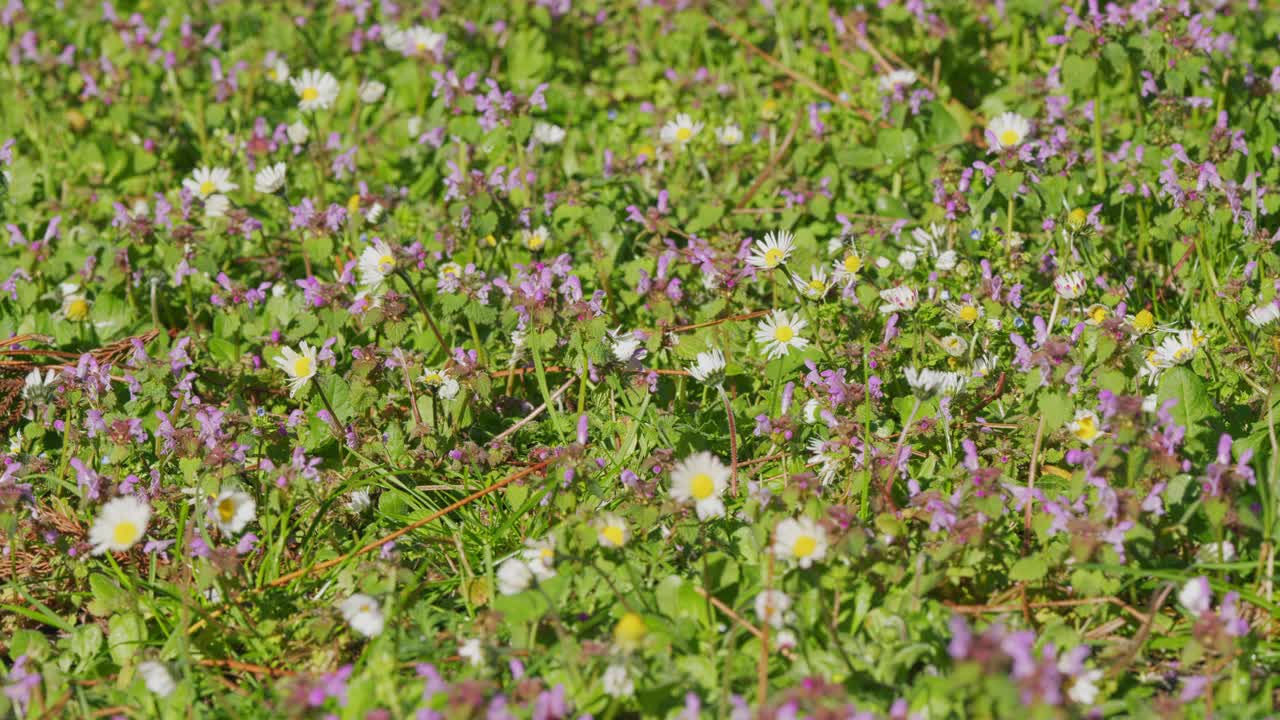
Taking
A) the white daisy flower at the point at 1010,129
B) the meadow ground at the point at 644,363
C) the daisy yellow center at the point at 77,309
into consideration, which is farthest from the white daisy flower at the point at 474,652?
the white daisy flower at the point at 1010,129

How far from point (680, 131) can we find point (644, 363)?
1283mm

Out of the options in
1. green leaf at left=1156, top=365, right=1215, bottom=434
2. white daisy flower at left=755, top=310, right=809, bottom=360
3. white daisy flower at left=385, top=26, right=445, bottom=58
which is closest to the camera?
green leaf at left=1156, top=365, right=1215, bottom=434

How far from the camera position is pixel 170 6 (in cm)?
605

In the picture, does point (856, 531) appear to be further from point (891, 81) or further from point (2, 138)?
point (2, 138)

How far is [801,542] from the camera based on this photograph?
267 centimetres

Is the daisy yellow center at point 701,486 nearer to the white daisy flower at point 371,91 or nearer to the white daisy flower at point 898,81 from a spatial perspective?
the white daisy flower at point 898,81

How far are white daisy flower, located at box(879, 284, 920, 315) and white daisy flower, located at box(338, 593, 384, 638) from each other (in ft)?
5.44

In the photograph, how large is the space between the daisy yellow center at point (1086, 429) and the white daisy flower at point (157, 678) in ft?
6.77

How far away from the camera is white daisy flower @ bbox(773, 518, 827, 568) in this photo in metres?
2.65

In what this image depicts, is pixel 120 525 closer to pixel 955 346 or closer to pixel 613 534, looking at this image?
pixel 613 534

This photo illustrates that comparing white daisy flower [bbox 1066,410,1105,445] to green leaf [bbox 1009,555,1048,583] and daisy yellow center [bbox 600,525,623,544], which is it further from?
daisy yellow center [bbox 600,525,623,544]

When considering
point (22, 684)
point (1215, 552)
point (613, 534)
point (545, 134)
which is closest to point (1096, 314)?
point (1215, 552)

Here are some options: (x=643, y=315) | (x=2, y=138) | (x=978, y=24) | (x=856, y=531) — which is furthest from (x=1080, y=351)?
(x=2, y=138)

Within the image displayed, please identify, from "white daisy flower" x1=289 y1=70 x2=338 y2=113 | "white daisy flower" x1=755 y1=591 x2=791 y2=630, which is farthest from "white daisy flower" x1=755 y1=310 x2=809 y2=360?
"white daisy flower" x1=289 y1=70 x2=338 y2=113
